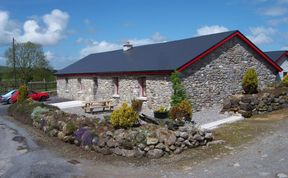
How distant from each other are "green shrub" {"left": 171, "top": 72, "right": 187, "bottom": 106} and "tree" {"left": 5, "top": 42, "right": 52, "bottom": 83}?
3997 cm

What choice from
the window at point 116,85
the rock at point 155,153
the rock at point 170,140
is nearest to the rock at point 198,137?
the rock at point 170,140

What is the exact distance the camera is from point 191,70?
17.8 m

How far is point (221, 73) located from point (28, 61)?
41.8 m

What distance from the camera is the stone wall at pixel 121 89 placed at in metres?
18.1

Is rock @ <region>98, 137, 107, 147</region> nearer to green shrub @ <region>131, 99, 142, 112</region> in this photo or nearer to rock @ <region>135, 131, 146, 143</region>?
rock @ <region>135, 131, 146, 143</region>

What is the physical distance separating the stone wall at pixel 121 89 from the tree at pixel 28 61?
22.1 m

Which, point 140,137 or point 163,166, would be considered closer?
point 163,166

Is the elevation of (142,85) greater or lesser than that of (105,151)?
greater

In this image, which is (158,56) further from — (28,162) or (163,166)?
(28,162)

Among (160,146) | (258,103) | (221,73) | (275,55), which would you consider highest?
(275,55)

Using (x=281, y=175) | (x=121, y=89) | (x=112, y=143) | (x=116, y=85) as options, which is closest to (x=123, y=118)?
(x=112, y=143)

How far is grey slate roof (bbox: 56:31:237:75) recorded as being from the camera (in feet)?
60.4

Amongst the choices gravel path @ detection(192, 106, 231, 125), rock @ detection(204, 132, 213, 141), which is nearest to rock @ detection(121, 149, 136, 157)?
rock @ detection(204, 132, 213, 141)

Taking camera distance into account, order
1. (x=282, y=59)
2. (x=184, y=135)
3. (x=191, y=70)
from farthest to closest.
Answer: (x=282, y=59)
(x=191, y=70)
(x=184, y=135)
